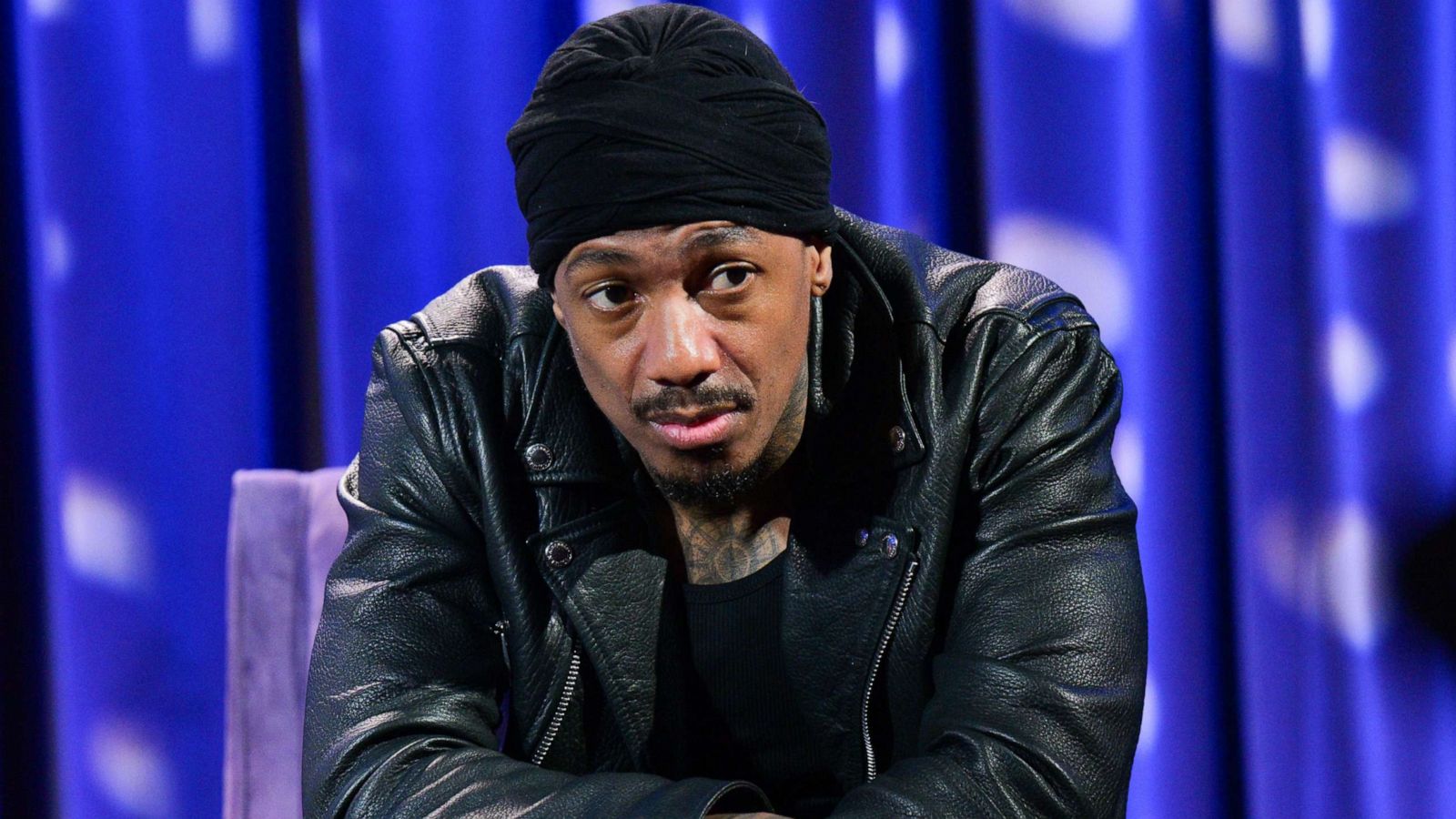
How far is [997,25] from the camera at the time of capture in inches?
73.9

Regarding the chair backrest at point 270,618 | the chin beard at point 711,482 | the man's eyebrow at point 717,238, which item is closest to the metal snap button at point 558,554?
the chin beard at point 711,482

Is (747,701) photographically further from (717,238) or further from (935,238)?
(935,238)

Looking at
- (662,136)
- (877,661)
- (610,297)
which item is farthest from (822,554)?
(662,136)

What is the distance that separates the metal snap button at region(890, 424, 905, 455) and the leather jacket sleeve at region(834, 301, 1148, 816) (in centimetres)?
6

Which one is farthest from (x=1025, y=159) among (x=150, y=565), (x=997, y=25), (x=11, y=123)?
(x=11, y=123)

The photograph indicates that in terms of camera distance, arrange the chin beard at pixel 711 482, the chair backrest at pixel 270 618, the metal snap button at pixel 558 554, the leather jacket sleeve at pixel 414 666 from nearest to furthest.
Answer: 1. the leather jacket sleeve at pixel 414 666
2. the chin beard at pixel 711 482
3. the metal snap button at pixel 558 554
4. the chair backrest at pixel 270 618

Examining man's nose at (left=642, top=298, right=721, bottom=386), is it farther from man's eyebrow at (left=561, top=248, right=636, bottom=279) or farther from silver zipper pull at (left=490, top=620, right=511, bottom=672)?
silver zipper pull at (left=490, top=620, right=511, bottom=672)

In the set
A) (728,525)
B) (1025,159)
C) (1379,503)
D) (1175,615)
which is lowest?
(1175,615)

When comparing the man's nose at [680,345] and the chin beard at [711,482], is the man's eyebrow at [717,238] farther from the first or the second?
the chin beard at [711,482]

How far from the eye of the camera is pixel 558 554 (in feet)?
4.20

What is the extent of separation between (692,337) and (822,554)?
0.28 metres

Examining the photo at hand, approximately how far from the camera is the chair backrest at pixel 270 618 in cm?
172

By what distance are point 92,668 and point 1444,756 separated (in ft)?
6.63

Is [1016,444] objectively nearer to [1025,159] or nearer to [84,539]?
[1025,159]
